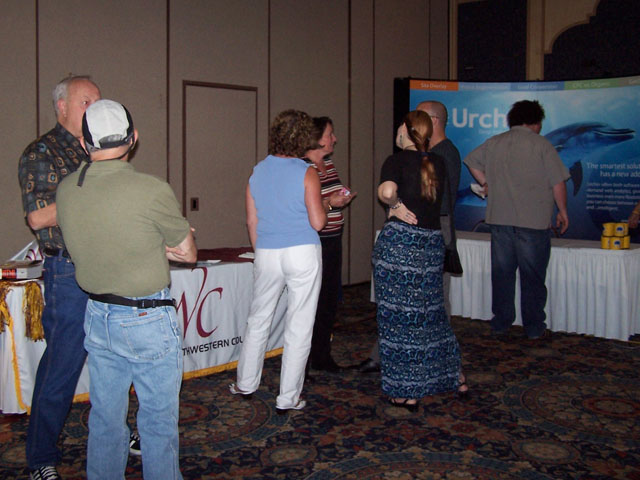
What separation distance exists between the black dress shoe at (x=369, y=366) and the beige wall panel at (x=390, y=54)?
3920 mm

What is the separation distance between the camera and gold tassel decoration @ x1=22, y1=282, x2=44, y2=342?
10.2 ft

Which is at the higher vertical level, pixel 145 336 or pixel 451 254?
pixel 451 254

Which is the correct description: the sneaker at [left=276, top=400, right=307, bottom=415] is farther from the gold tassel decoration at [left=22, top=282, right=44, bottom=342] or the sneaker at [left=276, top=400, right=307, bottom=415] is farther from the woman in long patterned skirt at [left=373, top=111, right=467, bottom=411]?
the gold tassel decoration at [left=22, top=282, right=44, bottom=342]

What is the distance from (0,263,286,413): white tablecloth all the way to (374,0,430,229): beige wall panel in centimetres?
402

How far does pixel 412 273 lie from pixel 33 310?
72.6 inches

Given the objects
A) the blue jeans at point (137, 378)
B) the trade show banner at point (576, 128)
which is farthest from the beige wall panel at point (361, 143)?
the blue jeans at point (137, 378)

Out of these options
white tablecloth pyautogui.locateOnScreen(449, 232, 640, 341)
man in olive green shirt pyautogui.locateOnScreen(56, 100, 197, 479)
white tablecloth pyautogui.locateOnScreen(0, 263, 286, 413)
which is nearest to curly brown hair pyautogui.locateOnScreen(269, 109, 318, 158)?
white tablecloth pyautogui.locateOnScreen(0, 263, 286, 413)

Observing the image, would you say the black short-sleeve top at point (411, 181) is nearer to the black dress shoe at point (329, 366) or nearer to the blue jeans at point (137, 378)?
the black dress shoe at point (329, 366)

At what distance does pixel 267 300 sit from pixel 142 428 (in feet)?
4.46

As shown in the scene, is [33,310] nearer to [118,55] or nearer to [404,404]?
[404,404]

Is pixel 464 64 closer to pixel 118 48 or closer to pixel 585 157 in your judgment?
pixel 585 157

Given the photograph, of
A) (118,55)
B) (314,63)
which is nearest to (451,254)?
(118,55)

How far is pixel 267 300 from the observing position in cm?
329

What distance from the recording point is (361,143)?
7578mm
